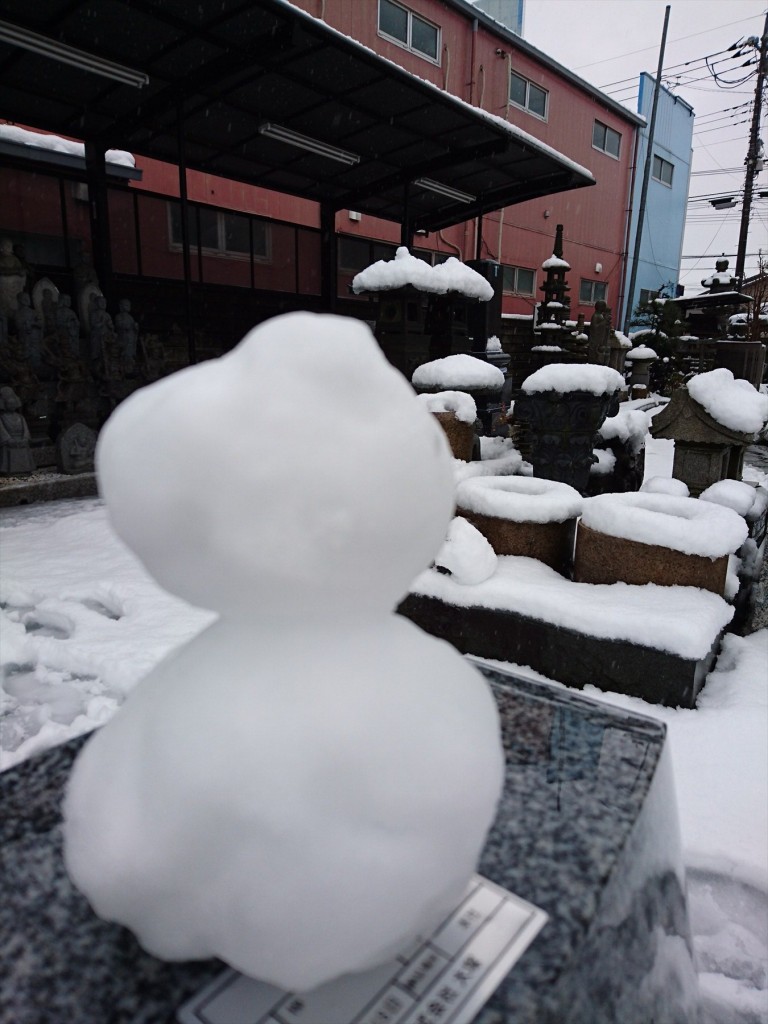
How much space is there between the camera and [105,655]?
118 inches

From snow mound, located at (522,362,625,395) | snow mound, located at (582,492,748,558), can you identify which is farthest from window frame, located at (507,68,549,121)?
snow mound, located at (582,492,748,558)

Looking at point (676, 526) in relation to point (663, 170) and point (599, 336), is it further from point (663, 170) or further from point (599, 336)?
point (663, 170)

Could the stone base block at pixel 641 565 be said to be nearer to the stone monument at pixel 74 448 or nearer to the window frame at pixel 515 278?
the stone monument at pixel 74 448

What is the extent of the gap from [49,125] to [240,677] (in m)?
8.07

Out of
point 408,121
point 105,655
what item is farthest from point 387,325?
point 105,655

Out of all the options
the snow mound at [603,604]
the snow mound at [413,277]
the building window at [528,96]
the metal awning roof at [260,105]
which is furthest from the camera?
the building window at [528,96]

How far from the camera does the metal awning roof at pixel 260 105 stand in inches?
200

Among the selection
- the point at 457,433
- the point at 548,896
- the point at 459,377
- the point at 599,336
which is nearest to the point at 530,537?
the point at 457,433

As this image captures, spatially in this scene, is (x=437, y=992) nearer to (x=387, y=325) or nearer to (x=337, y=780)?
(x=337, y=780)

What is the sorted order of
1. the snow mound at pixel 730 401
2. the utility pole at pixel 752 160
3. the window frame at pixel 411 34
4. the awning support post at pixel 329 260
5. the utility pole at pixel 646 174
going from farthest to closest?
the utility pole at pixel 752 160, the utility pole at pixel 646 174, the window frame at pixel 411 34, the awning support post at pixel 329 260, the snow mound at pixel 730 401

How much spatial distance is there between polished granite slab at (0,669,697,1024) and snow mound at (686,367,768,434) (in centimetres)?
346

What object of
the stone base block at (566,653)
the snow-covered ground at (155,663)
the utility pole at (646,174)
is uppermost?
the utility pole at (646,174)

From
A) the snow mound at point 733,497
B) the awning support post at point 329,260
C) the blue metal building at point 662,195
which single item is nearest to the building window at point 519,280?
the blue metal building at point 662,195

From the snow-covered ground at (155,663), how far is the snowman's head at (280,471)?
5.10ft
